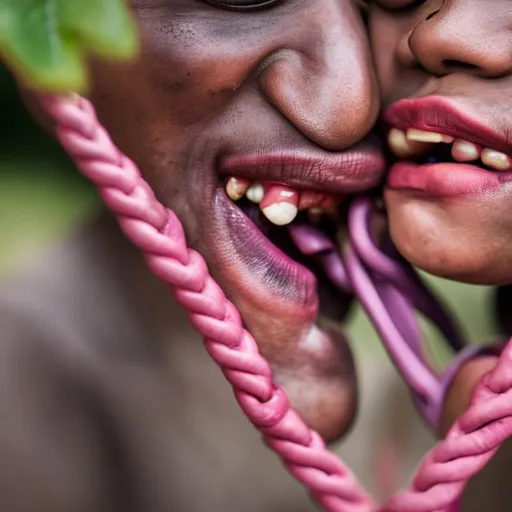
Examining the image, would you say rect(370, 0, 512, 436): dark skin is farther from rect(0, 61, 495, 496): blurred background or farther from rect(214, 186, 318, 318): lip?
rect(0, 61, 495, 496): blurred background

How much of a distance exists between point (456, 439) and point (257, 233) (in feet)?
0.61

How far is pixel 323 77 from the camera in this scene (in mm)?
566

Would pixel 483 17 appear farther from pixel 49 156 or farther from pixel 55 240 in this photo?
pixel 49 156

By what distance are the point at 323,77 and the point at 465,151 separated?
0.34ft

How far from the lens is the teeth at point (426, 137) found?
1.93 ft

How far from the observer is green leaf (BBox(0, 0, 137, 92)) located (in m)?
0.39

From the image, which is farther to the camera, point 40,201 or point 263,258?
point 40,201

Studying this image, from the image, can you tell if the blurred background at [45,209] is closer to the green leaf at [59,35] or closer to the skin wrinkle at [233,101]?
the skin wrinkle at [233,101]

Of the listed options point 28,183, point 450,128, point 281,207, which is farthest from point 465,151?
point 28,183

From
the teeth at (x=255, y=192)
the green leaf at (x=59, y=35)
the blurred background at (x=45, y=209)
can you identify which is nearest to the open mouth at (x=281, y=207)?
the teeth at (x=255, y=192)

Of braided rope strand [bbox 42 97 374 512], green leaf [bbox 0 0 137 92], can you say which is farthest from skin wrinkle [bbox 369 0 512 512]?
green leaf [bbox 0 0 137 92]

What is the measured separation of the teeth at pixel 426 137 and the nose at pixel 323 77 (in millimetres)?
37

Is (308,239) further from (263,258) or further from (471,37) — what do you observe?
(471,37)

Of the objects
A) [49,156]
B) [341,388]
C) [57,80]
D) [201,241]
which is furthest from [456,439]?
[49,156]
